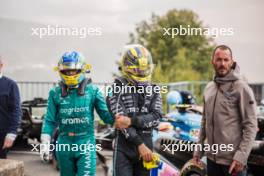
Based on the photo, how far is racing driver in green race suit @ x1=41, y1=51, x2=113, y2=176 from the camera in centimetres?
467

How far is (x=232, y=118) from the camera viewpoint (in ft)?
13.9

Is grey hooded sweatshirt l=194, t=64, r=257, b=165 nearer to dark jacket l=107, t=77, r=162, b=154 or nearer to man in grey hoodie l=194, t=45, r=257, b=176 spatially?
man in grey hoodie l=194, t=45, r=257, b=176

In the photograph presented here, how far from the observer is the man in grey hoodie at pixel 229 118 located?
13.6 ft

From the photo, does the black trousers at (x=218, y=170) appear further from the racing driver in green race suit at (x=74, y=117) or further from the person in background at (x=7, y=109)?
the person in background at (x=7, y=109)

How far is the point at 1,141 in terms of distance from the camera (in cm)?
591

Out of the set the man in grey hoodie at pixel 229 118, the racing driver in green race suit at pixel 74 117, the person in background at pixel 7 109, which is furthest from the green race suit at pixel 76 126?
the person in background at pixel 7 109

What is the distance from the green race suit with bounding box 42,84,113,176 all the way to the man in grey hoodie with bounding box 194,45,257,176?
3.01 ft

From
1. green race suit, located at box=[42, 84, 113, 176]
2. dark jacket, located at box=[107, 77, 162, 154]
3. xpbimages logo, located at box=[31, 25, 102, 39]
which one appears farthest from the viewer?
xpbimages logo, located at box=[31, 25, 102, 39]

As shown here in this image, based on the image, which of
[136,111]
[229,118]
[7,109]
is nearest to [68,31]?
[7,109]

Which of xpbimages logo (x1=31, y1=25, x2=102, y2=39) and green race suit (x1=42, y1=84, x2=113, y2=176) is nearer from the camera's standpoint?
green race suit (x1=42, y1=84, x2=113, y2=176)

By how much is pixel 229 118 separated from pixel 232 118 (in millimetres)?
23

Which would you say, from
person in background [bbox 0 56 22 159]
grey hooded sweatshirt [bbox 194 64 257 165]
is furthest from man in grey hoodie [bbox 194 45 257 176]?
person in background [bbox 0 56 22 159]

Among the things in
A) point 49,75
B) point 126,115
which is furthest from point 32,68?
point 126,115

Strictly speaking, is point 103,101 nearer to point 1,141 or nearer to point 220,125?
point 220,125
